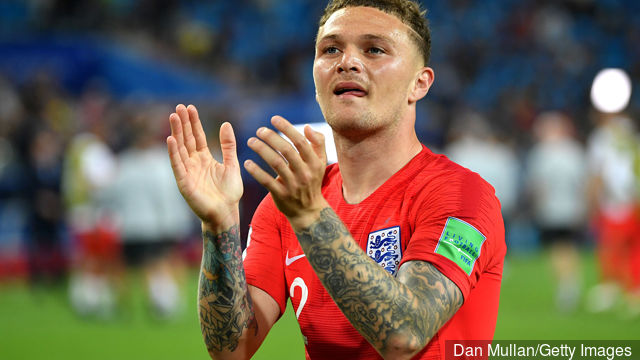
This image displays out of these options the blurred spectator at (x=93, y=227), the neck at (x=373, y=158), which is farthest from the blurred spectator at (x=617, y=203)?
the neck at (x=373, y=158)

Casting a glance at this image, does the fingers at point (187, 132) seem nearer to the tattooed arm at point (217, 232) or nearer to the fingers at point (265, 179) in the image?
the tattooed arm at point (217, 232)

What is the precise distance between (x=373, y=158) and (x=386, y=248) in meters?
0.43

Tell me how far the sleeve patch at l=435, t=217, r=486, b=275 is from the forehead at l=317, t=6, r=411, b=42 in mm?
784

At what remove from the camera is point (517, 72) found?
20844 millimetres

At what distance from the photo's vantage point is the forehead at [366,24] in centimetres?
294

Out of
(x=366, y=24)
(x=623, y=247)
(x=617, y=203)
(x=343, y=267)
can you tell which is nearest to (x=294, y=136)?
(x=343, y=267)

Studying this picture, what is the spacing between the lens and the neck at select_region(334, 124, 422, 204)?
3027 millimetres

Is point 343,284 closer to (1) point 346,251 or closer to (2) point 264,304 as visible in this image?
(1) point 346,251

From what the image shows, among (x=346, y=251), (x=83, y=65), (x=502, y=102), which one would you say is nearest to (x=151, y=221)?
(x=83, y=65)

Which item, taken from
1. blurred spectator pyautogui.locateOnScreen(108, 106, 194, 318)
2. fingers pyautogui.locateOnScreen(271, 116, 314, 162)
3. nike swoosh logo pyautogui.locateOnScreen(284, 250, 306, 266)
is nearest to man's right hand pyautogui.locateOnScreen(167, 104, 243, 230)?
nike swoosh logo pyautogui.locateOnScreen(284, 250, 306, 266)

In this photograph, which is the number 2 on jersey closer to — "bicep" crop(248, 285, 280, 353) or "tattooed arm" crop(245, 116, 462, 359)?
"bicep" crop(248, 285, 280, 353)

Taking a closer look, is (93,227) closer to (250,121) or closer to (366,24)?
(250,121)

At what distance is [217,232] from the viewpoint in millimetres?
2779

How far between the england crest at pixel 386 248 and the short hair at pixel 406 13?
0.78m
